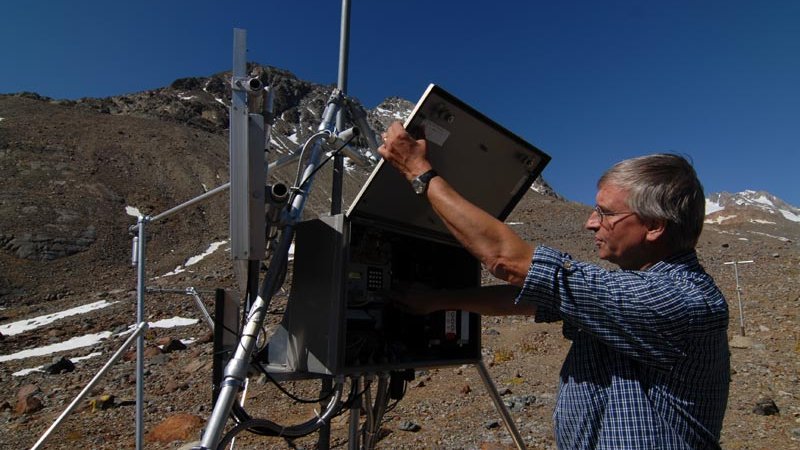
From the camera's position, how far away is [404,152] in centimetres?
193

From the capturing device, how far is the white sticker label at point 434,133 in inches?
92.1

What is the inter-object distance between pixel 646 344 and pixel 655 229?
0.37 meters

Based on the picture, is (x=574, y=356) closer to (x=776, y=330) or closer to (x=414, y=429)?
(x=414, y=429)

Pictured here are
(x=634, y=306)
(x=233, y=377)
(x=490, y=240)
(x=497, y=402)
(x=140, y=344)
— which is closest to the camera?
(x=634, y=306)

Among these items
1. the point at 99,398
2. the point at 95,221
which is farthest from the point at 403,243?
the point at 95,221

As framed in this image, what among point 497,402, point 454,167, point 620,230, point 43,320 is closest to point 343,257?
point 454,167

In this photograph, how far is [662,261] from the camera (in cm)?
170

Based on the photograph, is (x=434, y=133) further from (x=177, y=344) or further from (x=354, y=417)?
(x=177, y=344)

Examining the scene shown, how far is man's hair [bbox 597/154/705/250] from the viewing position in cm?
167

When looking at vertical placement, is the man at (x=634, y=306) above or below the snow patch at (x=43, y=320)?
above

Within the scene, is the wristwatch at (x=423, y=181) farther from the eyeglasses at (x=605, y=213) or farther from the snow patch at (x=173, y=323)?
the snow patch at (x=173, y=323)

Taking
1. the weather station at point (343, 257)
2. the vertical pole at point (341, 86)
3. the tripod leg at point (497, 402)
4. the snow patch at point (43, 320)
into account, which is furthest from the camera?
the snow patch at point (43, 320)

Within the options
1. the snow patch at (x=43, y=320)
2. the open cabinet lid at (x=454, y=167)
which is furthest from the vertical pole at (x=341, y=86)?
the snow patch at (x=43, y=320)

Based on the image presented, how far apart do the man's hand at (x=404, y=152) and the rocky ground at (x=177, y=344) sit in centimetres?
387
